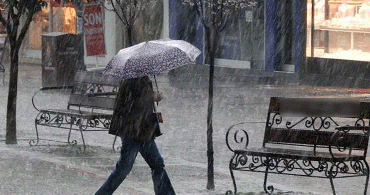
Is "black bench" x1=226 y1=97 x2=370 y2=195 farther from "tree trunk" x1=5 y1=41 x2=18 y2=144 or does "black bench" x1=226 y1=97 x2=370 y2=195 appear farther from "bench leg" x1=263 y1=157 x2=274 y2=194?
"tree trunk" x1=5 y1=41 x2=18 y2=144

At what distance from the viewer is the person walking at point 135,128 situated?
7547mm

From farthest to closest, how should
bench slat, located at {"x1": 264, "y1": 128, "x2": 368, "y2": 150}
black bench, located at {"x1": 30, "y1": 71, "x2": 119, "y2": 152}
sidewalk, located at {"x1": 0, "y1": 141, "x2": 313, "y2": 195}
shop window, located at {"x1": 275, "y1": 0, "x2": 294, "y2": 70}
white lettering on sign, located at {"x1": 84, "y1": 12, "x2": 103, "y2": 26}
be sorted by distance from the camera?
1. shop window, located at {"x1": 275, "y1": 0, "x2": 294, "y2": 70}
2. white lettering on sign, located at {"x1": 84, "y1": 12, "x2": 103, "y2": 26}
3. black bench, located at {"x1": 30, "y1": 71, "x2": 119, "y2": 152}
4. sidewalk, located at {"x1": 0, "y1": 141, "x2": 313, "y2": 195}
5. bench slat, located at {"x1": 264, "y1": 128, "x2": 368, "y2": 150}

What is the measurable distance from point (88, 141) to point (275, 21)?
12.6m

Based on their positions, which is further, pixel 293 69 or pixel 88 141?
pixel 293 69

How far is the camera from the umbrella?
25.1ft

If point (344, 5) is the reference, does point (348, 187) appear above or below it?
below

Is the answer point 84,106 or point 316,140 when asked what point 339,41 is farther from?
point 316,140

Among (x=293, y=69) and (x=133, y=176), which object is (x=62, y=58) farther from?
(x=133, y=176)

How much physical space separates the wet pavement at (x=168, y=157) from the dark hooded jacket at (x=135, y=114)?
229 mm

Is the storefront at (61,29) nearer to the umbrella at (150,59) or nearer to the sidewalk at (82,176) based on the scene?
the sidewalk at (82,176)

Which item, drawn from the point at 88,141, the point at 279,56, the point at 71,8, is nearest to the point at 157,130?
the point at 88,141

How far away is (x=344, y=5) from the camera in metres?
22.1

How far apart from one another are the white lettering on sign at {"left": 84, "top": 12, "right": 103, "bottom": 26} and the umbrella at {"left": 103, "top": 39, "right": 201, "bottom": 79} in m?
14.3

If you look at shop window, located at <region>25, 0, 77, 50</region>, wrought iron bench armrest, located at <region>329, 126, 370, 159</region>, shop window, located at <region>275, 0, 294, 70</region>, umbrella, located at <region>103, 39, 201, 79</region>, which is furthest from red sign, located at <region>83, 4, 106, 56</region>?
wrought iron bench armrest, located at <region>329, 126, 370, 159</region>
